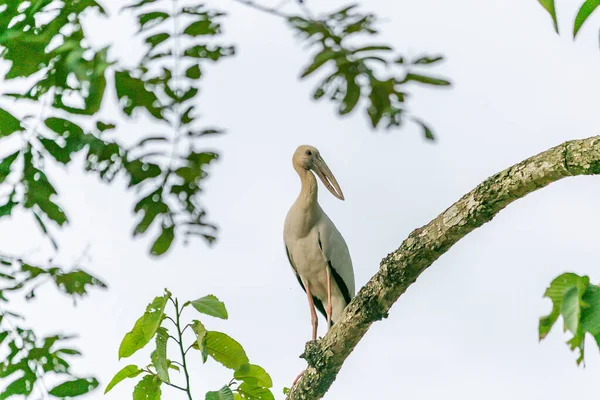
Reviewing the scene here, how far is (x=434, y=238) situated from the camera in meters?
3.61

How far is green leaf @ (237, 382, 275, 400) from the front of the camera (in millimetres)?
3688

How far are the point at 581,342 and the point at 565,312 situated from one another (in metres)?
0.06

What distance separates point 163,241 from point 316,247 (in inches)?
216

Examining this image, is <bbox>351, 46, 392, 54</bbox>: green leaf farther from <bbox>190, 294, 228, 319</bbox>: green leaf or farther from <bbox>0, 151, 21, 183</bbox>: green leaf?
<bbox>190, 294, 228, 319</bbox>: green leaf

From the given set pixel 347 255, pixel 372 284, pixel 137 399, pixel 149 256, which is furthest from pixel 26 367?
pixel 347 255

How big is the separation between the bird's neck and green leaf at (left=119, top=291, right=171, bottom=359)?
10.4 ft

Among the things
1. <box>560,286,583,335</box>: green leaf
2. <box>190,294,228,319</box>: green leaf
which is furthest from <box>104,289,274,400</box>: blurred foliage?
<box>560,286,583,335</box>: green leaf

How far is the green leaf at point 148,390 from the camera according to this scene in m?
3.50

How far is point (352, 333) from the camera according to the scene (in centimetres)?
433

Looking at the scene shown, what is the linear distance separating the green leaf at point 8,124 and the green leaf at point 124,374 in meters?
2.43

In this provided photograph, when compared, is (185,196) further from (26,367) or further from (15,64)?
(26,367)

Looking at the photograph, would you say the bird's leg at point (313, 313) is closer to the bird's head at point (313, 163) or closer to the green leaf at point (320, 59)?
the bird's head at point (313, 163)

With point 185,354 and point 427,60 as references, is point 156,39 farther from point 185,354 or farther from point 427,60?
point 185,354

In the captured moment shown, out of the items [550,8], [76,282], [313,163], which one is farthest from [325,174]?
[550,8]
